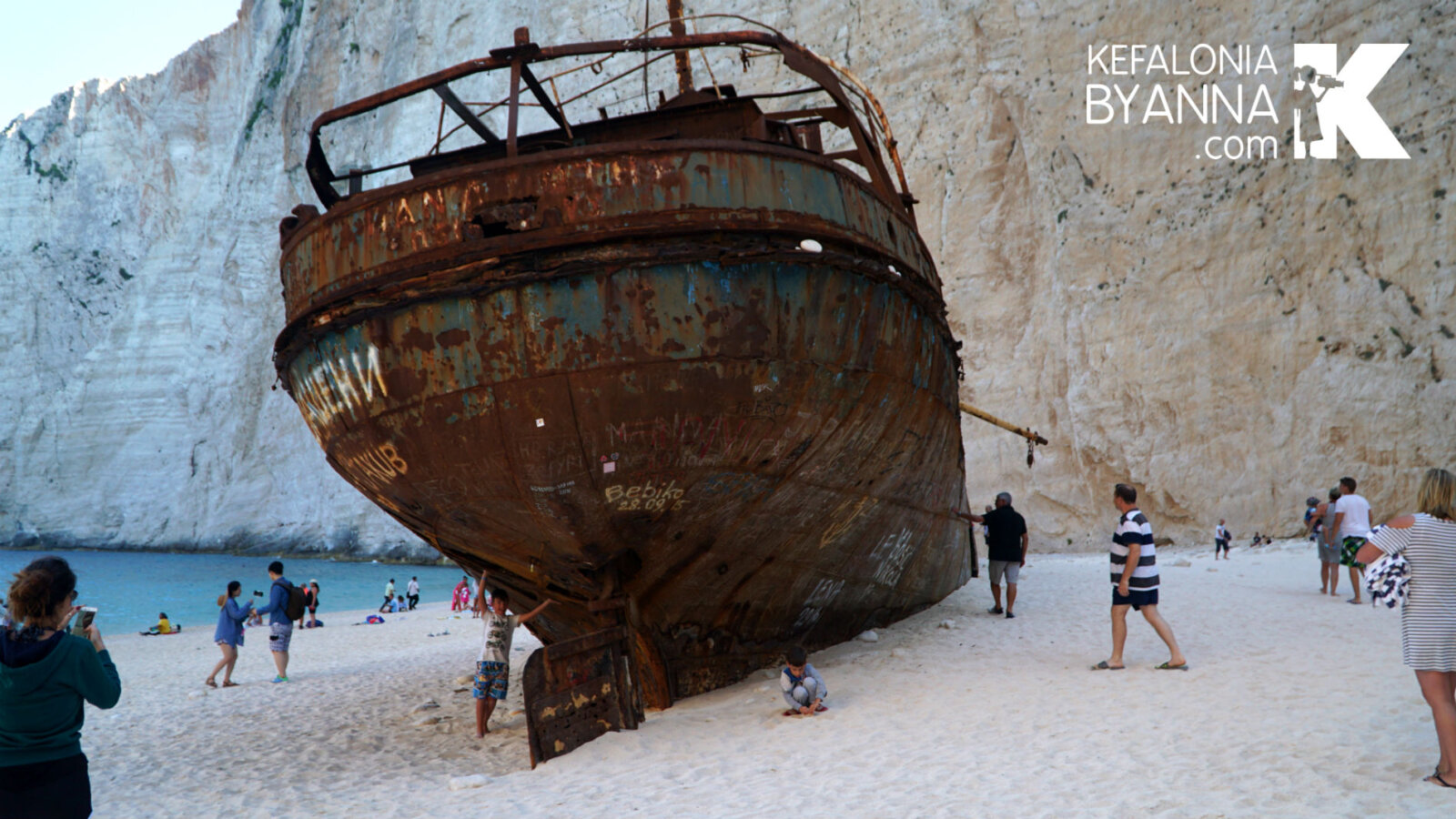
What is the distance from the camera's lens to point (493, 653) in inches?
221

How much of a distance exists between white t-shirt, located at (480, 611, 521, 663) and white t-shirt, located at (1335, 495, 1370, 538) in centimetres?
711

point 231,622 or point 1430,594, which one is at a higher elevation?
point 1430,594

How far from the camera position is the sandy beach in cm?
349

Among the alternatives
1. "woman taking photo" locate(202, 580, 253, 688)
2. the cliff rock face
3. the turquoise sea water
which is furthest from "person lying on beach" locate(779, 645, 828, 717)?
the turquoise sea water

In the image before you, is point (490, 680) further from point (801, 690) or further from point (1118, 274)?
point (1118, 274)

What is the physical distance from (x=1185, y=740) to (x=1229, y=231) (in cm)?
1976

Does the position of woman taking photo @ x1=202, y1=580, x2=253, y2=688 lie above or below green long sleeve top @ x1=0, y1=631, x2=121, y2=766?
below

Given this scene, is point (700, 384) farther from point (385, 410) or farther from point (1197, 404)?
point (1197, 404)

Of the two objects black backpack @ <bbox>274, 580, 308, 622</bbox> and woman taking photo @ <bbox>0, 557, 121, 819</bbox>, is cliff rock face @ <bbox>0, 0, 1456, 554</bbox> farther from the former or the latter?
woman taking photo @ <bbox>0, 557, 121, 819</bbox>

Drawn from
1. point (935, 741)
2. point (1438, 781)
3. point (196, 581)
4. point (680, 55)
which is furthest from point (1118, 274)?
point (196, 581)

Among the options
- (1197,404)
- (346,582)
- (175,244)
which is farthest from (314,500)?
(1197,404)

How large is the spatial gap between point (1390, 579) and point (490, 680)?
4.83m

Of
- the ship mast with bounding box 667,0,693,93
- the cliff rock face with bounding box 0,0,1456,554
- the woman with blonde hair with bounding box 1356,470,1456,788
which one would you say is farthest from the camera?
the cliff rock face with bounding box 0,0,1456,554

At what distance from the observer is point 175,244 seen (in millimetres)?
43312
